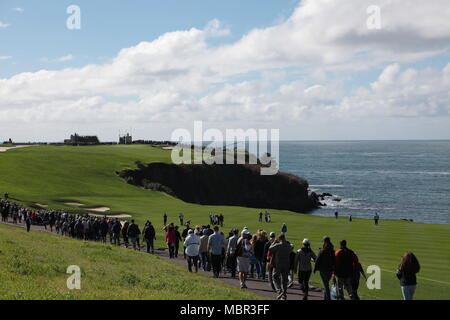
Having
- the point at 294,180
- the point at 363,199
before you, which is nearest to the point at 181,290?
the point at 294,180

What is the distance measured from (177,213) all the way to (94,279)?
3893 centimetres

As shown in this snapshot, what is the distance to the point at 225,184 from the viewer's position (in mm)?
97688

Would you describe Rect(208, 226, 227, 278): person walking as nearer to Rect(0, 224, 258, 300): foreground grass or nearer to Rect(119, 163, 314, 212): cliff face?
Rect(0, 224, 258, 300): foreground grass

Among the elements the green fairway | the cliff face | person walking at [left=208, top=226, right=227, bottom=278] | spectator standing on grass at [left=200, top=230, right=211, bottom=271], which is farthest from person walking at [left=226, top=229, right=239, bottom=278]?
the cliff face

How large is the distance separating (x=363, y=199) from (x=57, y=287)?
103 meters

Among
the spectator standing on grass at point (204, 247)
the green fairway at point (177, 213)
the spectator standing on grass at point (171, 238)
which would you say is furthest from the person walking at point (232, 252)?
the spectator standing on grass at point (171, 238)

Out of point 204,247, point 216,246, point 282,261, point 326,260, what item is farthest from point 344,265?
point 204,247

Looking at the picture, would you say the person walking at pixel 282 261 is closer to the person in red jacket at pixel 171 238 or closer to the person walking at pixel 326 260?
the person walking at pixel 326 260

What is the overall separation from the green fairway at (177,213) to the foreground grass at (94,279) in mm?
884

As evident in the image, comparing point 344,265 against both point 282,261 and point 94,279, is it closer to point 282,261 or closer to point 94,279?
point 282,261

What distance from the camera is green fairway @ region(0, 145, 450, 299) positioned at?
26.1 m

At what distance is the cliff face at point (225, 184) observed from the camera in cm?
8400
